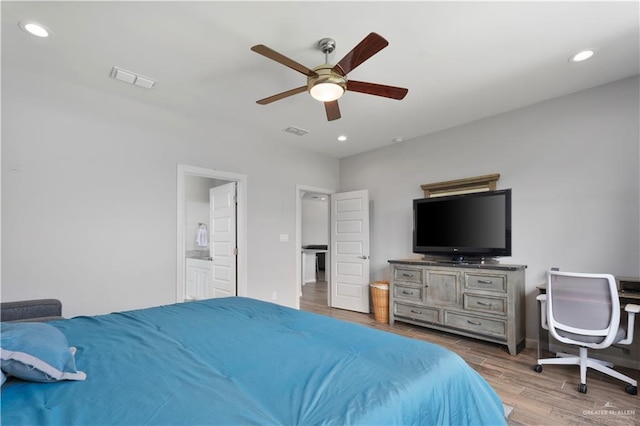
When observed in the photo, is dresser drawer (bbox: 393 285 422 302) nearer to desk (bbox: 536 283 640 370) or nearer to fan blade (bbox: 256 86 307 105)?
desk (bbox: 536 283 640 370)

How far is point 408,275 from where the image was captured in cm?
407

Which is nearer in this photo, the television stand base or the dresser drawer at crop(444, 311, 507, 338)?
the dresser drawer at crop(444, 311, 507, 338)

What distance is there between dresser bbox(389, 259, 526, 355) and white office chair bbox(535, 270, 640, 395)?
0.51 meters

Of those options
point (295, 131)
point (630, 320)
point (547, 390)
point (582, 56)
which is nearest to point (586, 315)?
point (630, 320)

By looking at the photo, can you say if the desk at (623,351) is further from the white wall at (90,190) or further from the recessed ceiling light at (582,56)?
the white wall at (90,190)

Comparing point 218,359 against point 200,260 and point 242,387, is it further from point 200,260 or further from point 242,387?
point 200,260

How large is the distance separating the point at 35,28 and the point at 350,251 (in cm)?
441

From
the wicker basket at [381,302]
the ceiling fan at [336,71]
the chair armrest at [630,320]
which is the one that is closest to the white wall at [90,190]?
the ceiling fan at [336,71]

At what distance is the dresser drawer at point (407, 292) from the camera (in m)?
3.96

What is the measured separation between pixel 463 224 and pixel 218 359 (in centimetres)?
344

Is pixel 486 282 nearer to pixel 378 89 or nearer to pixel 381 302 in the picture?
pixel 381 302

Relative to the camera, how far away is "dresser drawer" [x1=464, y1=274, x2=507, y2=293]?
3.26 meters

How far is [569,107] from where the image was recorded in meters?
3.26

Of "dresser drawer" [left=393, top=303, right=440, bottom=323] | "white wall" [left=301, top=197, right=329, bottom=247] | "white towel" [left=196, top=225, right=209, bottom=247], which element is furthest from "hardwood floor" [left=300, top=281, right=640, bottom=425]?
"white wall" [left=301, top=197, right=329, bottom=247]
